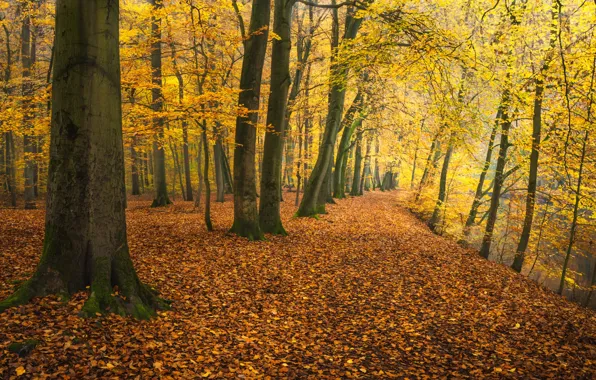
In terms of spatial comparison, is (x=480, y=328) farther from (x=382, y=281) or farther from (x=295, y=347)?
(x=295, y=347)

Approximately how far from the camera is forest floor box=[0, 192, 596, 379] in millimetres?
4312

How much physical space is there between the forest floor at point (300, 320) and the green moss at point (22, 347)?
0.09m

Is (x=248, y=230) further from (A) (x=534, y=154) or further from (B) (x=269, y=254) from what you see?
(A) (x=534, y=154)

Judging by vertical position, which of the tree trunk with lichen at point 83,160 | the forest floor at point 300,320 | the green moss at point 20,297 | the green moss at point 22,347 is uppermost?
the tree trunk with lichen at point 83,160

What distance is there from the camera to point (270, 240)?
11.1 m

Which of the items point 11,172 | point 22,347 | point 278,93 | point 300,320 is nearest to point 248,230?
point 278,93

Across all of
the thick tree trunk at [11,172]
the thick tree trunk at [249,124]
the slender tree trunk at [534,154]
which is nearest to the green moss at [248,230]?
the thick tree trunk at [249,124]

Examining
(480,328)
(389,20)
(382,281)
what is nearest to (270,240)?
(382,281)

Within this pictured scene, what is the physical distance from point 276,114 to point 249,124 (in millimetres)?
1283

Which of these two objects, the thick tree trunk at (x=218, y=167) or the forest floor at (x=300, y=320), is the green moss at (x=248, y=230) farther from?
the thick tree trunk at (x=218, y=167)

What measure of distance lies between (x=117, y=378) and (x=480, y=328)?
5.69m

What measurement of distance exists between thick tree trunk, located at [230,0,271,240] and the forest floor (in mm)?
825

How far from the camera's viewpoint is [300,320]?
20.9ft

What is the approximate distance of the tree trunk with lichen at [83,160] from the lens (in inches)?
184
